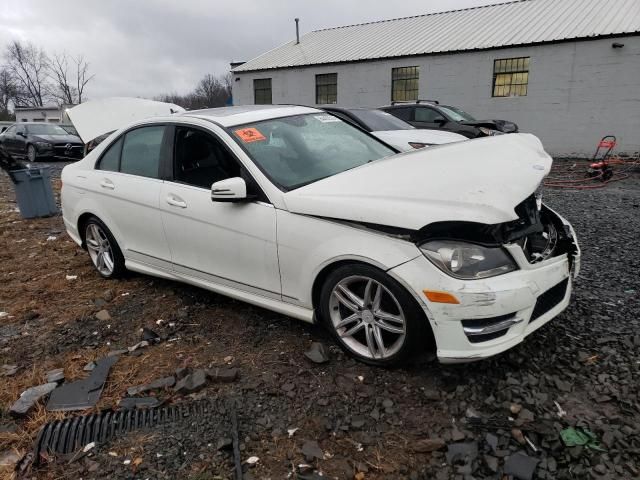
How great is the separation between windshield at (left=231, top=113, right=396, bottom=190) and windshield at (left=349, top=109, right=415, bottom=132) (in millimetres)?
3556

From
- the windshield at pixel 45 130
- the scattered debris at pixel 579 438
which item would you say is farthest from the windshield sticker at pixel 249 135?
the windshield at pixel 45 130

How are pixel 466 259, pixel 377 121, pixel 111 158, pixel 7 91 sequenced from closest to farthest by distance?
pixel 466 259 → pixel 111 158 → pixel 377 121 → pixel 7 91

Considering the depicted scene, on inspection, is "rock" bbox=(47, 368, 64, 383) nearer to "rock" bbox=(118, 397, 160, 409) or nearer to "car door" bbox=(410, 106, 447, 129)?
"rock" bbox=(118, 397, 160, 409)

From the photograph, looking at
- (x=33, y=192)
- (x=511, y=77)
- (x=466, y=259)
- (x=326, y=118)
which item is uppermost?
(x=511, y=77)

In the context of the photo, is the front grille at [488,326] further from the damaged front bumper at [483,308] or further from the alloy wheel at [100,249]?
Answer: the alloy wheel at [100,249]

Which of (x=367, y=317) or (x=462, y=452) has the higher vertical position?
(x=367, y=317)

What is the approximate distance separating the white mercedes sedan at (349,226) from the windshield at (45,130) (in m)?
14.6

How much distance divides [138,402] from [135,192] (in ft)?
6.10

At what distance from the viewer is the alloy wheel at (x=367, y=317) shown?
263 cm

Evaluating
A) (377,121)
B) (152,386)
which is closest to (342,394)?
(152,386)

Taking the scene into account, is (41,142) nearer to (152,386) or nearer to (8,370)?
(8,370)

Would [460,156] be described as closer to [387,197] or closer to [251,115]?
[387,197]

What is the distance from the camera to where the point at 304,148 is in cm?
345

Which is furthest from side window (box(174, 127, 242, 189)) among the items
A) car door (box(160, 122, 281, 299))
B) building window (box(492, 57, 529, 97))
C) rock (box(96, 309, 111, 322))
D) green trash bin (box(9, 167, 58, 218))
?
building window (box(492, 57, 529, 97))
